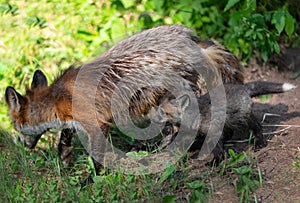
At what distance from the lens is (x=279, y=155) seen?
5.66 meters

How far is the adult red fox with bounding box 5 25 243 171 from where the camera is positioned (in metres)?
5.82

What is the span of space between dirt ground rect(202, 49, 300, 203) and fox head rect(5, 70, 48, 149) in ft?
6.82

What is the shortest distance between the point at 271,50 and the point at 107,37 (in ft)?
7.89

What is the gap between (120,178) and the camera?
542 centimetres

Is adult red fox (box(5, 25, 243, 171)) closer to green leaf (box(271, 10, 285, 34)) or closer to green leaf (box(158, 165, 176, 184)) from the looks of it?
green leaf (box(158, 165, 176, 184))

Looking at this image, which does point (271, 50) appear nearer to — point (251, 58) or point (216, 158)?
point (251, 58)

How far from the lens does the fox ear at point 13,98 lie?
5.94m

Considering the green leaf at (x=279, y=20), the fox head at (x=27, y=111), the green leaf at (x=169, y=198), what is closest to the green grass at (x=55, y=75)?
the green leaf at (x=169, y=198)

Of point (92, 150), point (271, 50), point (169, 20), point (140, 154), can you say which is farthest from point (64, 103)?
point (271, 50)

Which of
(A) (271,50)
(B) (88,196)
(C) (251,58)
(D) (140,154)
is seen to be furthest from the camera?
(C) (251,58)

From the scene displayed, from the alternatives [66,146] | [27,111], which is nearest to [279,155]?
[66,146]

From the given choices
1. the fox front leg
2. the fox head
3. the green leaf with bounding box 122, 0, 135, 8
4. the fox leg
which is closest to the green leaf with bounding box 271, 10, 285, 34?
the fox leg

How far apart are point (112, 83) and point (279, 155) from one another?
6.19 ft

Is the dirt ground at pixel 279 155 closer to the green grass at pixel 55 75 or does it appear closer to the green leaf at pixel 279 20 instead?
the green grass at pixel 55 75
